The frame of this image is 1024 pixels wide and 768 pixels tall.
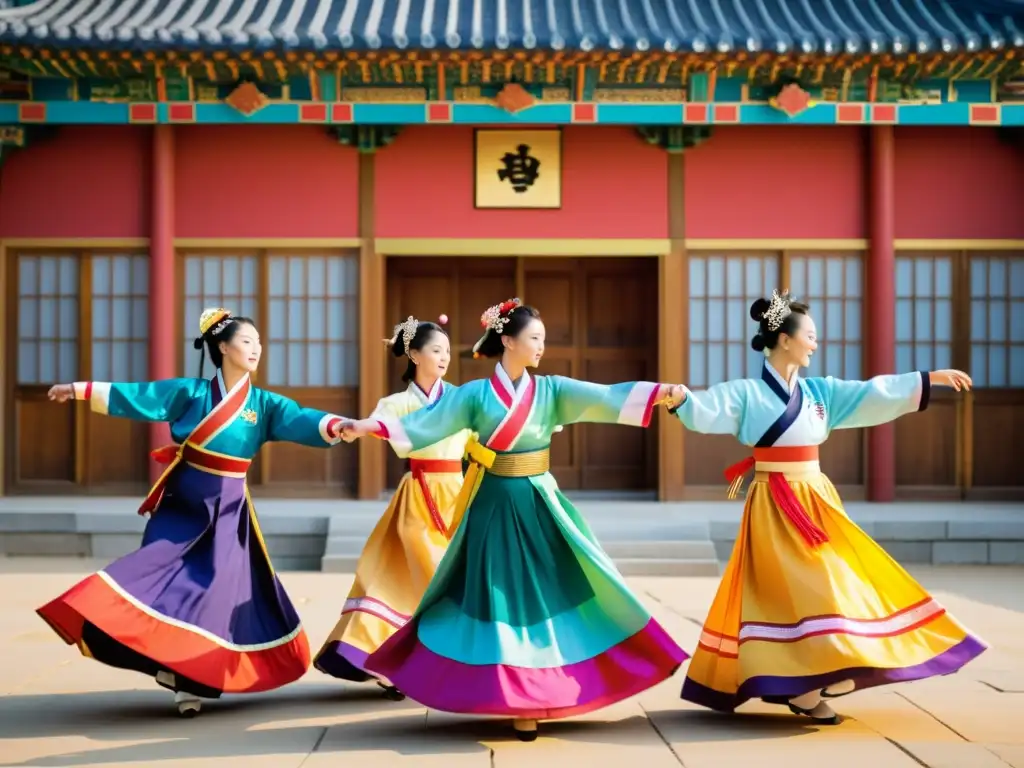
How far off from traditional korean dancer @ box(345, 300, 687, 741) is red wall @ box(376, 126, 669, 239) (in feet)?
19.3

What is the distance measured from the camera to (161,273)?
10.4 metres

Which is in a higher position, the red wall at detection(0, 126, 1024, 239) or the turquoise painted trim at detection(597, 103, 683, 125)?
the turquoise painted trim at detection(597, 103, 683, 125)

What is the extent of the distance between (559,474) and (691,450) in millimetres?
1277

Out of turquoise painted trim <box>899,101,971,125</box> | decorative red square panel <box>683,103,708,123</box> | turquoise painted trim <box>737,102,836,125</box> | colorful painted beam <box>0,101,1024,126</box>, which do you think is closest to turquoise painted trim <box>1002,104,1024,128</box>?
colorful painted beam <box>0,101,1024,126</box>

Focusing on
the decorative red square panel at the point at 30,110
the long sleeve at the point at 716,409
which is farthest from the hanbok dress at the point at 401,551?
the decorative red square panel at the point at 30,110

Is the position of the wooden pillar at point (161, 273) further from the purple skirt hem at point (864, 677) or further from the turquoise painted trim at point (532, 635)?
the purple skirt hem at point (864, 677)

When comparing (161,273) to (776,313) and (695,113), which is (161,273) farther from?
(776,313)

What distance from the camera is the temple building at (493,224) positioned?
1042 cm

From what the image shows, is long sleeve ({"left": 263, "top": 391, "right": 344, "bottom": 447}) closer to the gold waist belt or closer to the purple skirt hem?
the gold waist belt

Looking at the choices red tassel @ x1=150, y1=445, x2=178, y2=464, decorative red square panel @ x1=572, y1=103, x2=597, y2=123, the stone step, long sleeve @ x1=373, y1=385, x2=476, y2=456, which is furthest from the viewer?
decorative red square panel @ x1=572, y1=103, x2=597, y2=123

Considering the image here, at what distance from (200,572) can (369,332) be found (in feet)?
19.2

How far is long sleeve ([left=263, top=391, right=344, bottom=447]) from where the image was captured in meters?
4.86

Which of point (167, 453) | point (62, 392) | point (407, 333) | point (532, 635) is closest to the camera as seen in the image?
point (532, 635)

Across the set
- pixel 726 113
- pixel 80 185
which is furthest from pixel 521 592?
pixel 80 185
